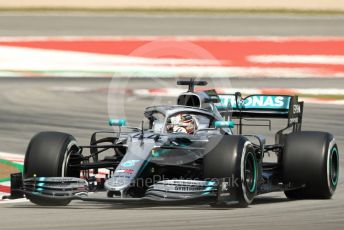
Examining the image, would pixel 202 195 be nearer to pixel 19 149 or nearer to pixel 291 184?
pixel 291 184

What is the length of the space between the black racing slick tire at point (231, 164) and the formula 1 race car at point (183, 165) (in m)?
0.01

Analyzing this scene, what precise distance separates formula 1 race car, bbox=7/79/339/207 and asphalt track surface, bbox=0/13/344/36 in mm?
26340

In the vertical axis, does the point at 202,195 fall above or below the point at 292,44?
below

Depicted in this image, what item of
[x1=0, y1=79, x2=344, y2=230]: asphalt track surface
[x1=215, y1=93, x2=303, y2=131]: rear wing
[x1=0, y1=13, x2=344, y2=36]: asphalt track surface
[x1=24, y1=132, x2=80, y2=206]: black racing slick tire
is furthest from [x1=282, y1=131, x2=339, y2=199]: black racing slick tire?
[x1=0, y1=13, x2=344, y2=36]: asphalt track surface

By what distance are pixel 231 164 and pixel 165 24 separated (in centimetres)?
3194

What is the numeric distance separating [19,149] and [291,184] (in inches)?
338

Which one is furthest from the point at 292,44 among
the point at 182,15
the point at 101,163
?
the point at 101,163

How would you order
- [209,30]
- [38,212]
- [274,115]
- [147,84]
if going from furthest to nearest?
1. [209,30]
2. [147,84]
3. [274,115]
4. [38,212]

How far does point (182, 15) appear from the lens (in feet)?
161

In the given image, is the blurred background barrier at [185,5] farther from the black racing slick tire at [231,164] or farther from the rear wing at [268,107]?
the black racing slick tire at [231,164]

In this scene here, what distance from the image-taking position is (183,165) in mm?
14461

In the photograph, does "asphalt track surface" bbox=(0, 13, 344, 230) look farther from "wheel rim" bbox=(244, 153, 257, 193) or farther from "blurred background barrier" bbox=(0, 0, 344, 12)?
Answer: "blurred background barrier" bbox=(0, 0, 344, 12)

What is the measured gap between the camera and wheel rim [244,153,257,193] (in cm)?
1437

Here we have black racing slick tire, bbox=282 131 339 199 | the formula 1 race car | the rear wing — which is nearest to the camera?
the formula 1 race car
